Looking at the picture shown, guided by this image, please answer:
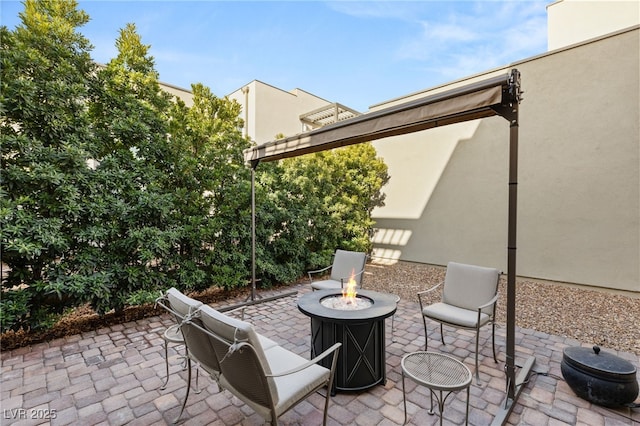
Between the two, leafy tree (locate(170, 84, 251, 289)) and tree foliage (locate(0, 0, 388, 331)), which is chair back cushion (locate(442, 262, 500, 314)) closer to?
tree foliage (locate(0, 0, 388, 331))

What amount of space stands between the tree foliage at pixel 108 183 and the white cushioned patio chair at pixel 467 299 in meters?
3.55

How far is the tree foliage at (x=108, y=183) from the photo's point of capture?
3.47 m

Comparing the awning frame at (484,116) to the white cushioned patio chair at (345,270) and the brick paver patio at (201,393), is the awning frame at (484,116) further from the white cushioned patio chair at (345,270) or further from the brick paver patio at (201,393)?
the white cushioned patio chair at (345,270)

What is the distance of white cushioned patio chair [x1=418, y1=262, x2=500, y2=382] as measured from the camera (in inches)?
123

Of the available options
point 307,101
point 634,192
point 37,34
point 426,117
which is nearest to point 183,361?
point 426,117

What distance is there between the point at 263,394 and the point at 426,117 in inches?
99.9

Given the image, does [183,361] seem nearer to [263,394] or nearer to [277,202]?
[263,394]

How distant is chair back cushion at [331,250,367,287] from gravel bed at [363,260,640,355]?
163cm

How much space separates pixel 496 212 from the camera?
24.4ft

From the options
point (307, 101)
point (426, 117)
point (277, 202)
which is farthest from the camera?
point (307, 101)

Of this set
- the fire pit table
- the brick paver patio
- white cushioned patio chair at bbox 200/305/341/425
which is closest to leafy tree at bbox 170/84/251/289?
the brick paver patio

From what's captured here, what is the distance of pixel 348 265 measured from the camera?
4855mm

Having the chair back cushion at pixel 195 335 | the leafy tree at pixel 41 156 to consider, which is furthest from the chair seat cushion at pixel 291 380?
the leafy tree at pixel 41 156

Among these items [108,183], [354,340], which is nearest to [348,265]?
[354,340]
